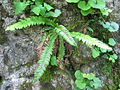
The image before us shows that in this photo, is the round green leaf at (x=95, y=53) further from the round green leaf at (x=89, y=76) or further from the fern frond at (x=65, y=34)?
the fern frond at (x=65, y=34)

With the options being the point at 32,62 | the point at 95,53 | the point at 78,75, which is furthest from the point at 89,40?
the point at 32,62

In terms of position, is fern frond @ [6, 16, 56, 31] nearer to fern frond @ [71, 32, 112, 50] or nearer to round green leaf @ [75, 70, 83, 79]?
fern frond @ [71, 32, 112, 50]

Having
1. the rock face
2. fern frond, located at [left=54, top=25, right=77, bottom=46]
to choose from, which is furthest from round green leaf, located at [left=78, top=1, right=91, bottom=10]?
fern frond, located at [left=54, top=25, right=77, bottom=46]

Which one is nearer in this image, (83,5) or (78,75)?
(78,75)

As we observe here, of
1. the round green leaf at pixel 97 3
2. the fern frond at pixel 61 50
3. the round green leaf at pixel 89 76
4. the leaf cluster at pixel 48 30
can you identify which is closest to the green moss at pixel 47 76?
the leaf cluster at pixel 48 30

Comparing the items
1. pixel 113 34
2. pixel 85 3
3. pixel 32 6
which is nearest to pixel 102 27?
pixel 113 34

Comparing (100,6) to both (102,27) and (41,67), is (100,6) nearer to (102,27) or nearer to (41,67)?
(102,27)

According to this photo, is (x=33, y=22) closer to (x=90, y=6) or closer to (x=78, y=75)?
(x=90, y=6)
